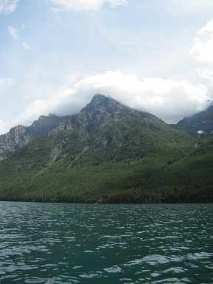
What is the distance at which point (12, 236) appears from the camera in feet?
A: 222

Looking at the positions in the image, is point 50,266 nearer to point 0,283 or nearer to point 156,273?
point 0,283

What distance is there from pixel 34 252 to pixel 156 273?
1848 cm

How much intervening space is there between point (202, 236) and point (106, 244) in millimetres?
16298

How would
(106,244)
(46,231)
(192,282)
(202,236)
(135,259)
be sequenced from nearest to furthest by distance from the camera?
(192,282) < (135,259) < (106,244) < (202,236) < (46,231)

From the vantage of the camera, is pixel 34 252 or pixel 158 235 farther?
pixel 158 235

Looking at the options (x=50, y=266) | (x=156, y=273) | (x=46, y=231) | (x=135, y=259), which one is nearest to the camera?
(x=156, y=273)

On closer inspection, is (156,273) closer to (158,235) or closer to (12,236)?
(158,235)

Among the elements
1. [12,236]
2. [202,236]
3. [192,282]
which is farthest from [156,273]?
[12,236]

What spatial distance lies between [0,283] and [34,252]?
655 inches

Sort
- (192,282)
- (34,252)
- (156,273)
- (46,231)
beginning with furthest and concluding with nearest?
(46,231) → (34,252) → (156,273) → (192,282)

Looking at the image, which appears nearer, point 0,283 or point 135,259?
point 0,283

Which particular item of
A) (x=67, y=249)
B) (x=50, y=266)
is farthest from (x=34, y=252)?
(x=50, y=266)

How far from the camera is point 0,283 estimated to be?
34188mm

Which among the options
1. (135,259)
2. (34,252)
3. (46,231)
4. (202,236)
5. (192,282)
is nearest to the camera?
(192,282)
